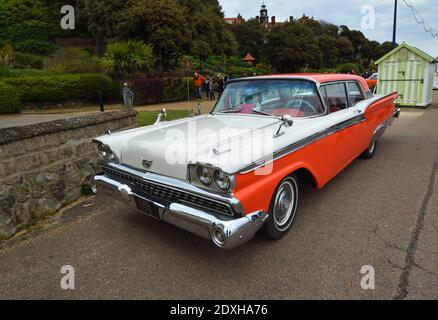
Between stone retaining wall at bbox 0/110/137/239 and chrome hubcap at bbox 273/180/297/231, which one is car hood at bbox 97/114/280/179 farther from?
stone retaining wall at bbox 0/110/137/239

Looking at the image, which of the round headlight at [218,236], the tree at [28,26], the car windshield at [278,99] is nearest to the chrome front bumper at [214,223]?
the round headlight at [218,236]

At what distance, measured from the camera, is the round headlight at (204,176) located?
257 centimetres

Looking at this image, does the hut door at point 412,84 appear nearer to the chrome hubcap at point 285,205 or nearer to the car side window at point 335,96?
the car side window at point 335,96

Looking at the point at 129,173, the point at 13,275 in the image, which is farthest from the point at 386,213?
the point at 13,275

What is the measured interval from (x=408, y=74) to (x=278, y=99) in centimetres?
1213

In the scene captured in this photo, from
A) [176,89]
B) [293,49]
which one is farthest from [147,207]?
[293,49]

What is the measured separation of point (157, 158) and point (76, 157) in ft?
6.57

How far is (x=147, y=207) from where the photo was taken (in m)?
2.97

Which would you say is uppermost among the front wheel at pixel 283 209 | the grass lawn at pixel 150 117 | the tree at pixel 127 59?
the tree at pixel 127 59

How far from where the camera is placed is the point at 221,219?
2490 mm

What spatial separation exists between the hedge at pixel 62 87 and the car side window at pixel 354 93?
13.3 m

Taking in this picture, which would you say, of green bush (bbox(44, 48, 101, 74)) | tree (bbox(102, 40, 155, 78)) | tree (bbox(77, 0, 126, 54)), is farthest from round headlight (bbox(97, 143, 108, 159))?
tree (bbox(77, 0, 126, 54))

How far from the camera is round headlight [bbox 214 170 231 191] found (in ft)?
8.05

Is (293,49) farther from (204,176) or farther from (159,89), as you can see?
(204,176)
